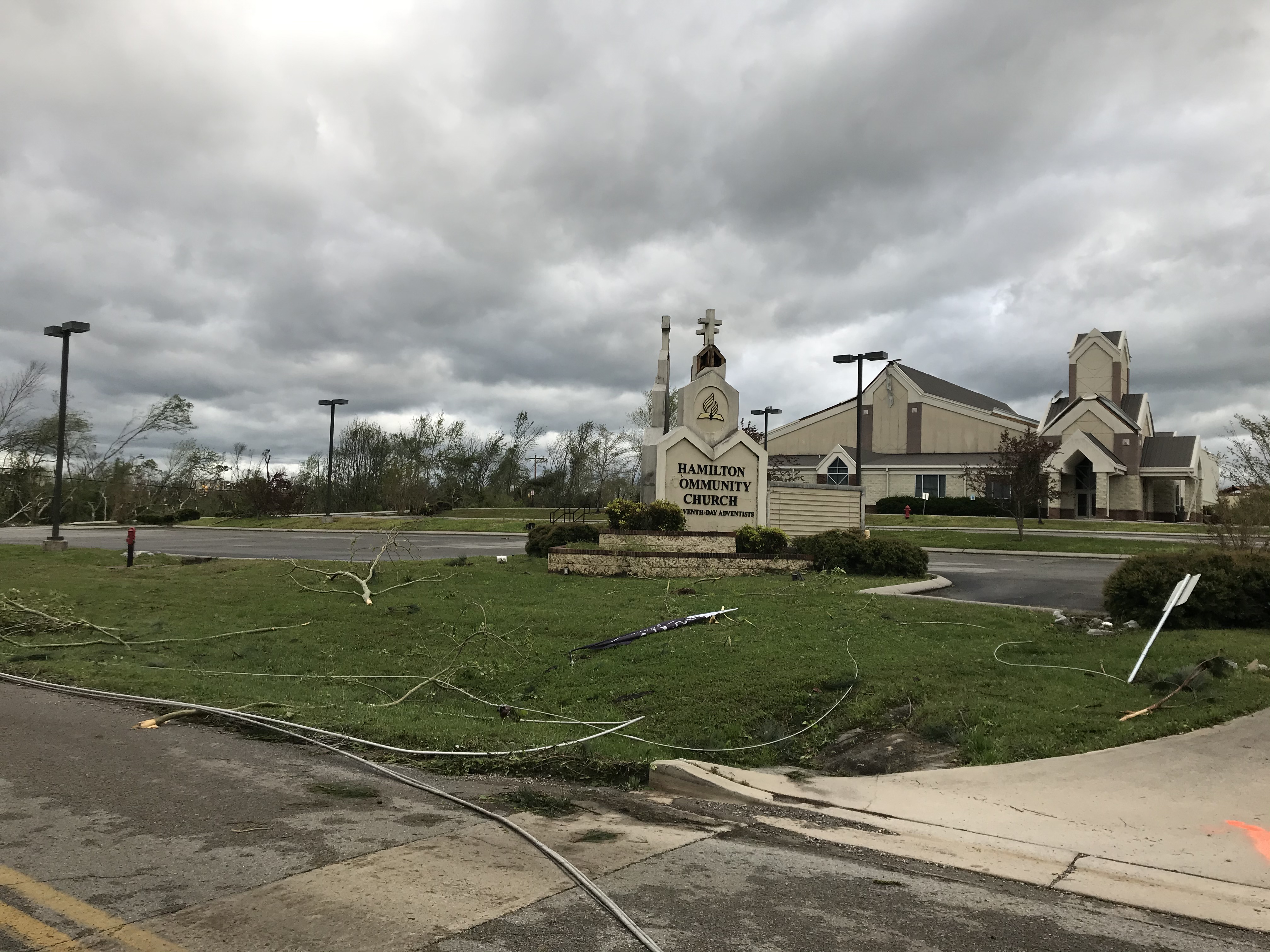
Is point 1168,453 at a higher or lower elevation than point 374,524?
higher

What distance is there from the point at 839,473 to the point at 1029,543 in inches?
894

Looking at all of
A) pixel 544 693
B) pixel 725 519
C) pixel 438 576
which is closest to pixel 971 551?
pixel 725 519

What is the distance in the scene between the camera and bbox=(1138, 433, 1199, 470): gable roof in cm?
4838

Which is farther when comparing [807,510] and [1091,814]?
[807,510]

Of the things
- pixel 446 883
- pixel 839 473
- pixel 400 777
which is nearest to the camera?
pixel 446 883

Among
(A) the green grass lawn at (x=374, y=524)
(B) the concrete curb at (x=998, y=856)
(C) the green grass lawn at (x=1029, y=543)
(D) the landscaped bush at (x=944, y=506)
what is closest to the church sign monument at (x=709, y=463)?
(C) the green grass lawn at (x=1029, y=543)

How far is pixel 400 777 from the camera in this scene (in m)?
6.07

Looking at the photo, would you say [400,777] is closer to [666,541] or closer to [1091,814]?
[1091,814]

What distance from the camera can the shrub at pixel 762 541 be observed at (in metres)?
19.8

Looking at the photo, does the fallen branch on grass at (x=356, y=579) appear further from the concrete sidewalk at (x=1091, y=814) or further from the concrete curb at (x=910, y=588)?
the concrete sidewalk at (x=1091, y=814)

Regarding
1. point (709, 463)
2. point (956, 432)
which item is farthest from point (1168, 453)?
point (709, 463)

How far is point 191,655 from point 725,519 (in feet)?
42.6

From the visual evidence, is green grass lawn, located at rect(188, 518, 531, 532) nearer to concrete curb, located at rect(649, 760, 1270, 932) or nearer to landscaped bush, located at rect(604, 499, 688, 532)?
landscaped bush, located at rect(604, 499, 688, 532)

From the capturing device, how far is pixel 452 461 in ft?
235
